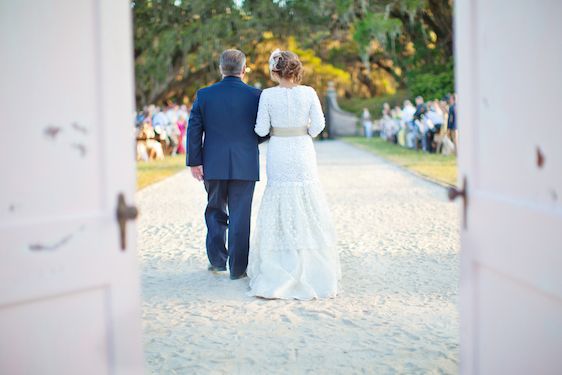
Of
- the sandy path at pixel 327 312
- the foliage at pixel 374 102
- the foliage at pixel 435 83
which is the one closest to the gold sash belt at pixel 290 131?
the sandy path at pixel 327 312

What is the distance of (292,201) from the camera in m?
5.14

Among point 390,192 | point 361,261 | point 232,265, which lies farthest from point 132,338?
point 390,192

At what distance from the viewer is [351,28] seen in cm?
3177

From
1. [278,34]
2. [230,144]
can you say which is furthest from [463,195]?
[278,34]

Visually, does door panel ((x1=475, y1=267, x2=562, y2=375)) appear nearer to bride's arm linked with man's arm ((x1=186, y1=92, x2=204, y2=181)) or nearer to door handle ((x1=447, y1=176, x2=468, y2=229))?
door handle ((x1=447, y1=176, x2=468, y2=229))

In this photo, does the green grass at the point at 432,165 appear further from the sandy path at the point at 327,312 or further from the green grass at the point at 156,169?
the green grass at the point at 156,169

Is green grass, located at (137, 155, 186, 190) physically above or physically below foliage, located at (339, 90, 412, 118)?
below

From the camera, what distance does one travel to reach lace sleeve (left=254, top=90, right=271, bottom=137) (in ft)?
16.8

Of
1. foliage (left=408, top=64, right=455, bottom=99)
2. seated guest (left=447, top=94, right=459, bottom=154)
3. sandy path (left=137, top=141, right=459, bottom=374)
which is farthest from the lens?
foliage (left=408, top=64, right=455, bottom=99)

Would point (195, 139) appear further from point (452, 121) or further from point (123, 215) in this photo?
point (452, 121)

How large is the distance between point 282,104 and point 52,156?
3072mm

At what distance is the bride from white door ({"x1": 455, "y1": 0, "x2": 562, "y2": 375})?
2541mm

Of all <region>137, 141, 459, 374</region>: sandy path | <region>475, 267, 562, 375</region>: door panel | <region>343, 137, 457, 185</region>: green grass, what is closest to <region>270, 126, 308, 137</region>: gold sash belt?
<region>137, 141, 459, 374</region>: sandy path

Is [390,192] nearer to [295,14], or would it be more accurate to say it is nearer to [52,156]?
[52,156]
